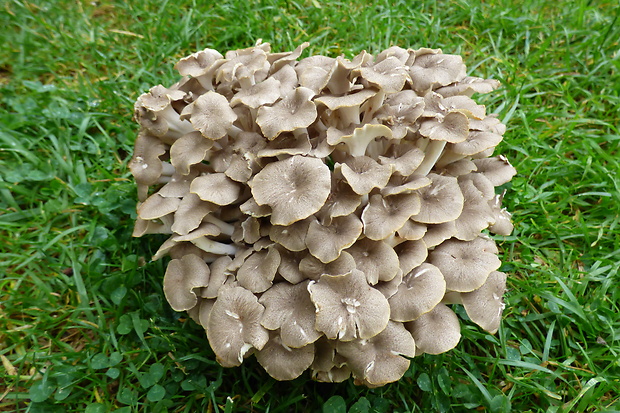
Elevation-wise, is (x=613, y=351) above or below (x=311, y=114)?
below

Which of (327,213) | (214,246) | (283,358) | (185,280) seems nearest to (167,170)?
(214,246)

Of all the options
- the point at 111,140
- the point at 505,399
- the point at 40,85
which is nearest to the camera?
the point at 505,399

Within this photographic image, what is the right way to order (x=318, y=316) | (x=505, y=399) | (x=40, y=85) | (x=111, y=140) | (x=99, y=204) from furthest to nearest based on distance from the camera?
(x=40, y=85) < (x=111, y=140) < (x=99, y=204) < (x=505, y=399) < (x=318, y=316)

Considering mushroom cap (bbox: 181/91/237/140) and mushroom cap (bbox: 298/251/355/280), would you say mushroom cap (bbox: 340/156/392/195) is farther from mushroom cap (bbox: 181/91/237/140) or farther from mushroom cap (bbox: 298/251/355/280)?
mushroom cap (bbox: 181/91/237/140)

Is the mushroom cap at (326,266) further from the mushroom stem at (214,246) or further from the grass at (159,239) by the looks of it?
the grass at (159,239)

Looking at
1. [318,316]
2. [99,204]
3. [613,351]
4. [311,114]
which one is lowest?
[613,351]

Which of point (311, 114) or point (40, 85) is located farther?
point (40, 85)

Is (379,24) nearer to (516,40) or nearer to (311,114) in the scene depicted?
(516,40)

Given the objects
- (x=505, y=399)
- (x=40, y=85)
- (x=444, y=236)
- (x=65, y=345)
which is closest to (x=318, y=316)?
(x=444, y=236)
